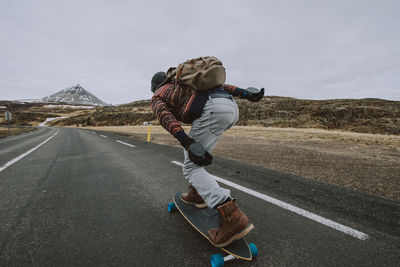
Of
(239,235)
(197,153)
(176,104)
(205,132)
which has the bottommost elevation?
(239,235)

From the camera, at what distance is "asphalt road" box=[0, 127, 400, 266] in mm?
1612

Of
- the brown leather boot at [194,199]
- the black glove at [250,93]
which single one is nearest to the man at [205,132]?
the black glove at [250,93]

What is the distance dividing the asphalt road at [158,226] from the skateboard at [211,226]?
0.31 feet

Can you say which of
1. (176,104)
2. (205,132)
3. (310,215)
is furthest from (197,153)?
(310,215)

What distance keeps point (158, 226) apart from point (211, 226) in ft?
2.03

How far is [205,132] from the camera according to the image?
176cm

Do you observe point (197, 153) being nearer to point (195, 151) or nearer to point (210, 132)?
point (195, 151)

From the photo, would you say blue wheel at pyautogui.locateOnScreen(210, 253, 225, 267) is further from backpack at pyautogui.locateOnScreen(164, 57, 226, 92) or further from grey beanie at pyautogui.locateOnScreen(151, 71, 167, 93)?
grey beanie at pyautogui.locateOnScreen(151, 71, 167, 93)

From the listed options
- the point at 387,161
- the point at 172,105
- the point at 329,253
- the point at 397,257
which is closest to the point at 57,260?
the point at 172,105

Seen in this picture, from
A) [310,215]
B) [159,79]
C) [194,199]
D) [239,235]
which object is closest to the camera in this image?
[239,235]

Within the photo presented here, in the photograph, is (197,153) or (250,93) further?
(250,93)

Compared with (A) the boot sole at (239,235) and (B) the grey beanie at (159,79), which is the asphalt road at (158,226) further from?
(B) the grey beanie at (159,79)

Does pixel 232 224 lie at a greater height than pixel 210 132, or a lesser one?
lesser

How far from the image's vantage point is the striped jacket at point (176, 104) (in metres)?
1.65
